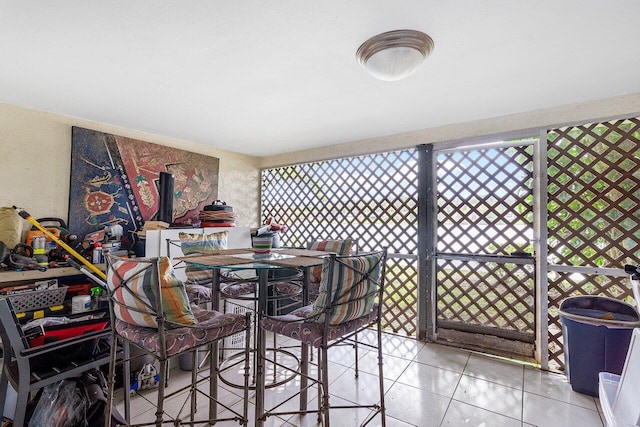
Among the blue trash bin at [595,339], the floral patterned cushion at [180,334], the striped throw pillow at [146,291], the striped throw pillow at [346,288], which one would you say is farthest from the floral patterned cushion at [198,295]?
the blue trash bin at [595,339]

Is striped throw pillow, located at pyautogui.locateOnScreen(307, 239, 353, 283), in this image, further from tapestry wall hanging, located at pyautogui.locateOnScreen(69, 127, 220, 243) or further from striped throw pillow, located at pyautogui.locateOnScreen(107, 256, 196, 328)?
tapestry wall hanging, located at pyautogui.locateOnScreen(69, 127, 220, 243)

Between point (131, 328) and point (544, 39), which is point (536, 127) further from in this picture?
point (131, 328)

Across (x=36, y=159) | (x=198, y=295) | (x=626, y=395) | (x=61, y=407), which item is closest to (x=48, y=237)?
(x=36, y=159)

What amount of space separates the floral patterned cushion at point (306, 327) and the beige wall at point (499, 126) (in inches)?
80.7

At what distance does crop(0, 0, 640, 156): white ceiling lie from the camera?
1.26 meters

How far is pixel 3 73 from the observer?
1762 millimetres

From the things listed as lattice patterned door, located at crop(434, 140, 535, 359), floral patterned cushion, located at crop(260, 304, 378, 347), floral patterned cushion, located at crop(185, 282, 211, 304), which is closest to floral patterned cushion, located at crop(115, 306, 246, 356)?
floral patterned cushion, located at crop(260, 304, 378, 347)

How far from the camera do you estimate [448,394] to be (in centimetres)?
198

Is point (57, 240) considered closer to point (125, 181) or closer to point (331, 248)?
point (125, 181)

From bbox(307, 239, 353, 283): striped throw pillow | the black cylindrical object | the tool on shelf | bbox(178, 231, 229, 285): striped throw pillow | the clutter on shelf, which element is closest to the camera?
the tool on shelf

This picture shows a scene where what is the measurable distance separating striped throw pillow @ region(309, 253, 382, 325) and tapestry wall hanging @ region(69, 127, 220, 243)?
243 cm

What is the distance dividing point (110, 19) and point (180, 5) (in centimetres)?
37

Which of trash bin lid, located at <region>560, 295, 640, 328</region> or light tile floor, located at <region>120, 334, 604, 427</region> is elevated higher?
trash bin lid, located at <region>560, 295, 640, 328</region>

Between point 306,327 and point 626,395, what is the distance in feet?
4.86
